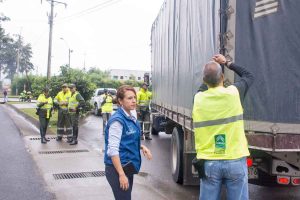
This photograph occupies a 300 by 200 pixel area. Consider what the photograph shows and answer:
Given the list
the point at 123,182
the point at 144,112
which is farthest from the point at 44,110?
the point at 123,182

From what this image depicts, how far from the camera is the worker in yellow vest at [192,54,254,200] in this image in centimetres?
348

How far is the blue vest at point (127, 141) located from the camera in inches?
144

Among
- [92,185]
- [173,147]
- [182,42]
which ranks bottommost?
[92,185]

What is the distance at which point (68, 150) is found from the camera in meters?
10.8

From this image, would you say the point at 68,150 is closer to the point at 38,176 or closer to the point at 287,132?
the point at 38,176

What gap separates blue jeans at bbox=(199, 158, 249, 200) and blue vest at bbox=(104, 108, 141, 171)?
2.14 feet

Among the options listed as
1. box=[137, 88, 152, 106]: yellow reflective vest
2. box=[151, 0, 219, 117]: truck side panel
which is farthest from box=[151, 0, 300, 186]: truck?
box=[137, 88, 152, 106]: yellow reflective vest

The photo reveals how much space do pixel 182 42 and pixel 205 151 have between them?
13.7 ft

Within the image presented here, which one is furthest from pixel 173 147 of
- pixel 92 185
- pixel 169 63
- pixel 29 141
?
pixel 29 141

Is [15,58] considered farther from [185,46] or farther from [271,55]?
[271,55]

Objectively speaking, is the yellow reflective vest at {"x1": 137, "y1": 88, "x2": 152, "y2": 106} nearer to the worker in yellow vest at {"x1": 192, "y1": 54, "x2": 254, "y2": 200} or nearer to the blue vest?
the blue vest

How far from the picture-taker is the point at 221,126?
3500 millimetres

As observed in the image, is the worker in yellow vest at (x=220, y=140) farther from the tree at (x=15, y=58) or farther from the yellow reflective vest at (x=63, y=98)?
the tree at (x=15, y=58)

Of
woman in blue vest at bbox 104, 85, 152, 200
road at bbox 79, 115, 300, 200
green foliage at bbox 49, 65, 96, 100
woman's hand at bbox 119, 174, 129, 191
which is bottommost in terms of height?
road at bbox 79, 115, 300, 200
